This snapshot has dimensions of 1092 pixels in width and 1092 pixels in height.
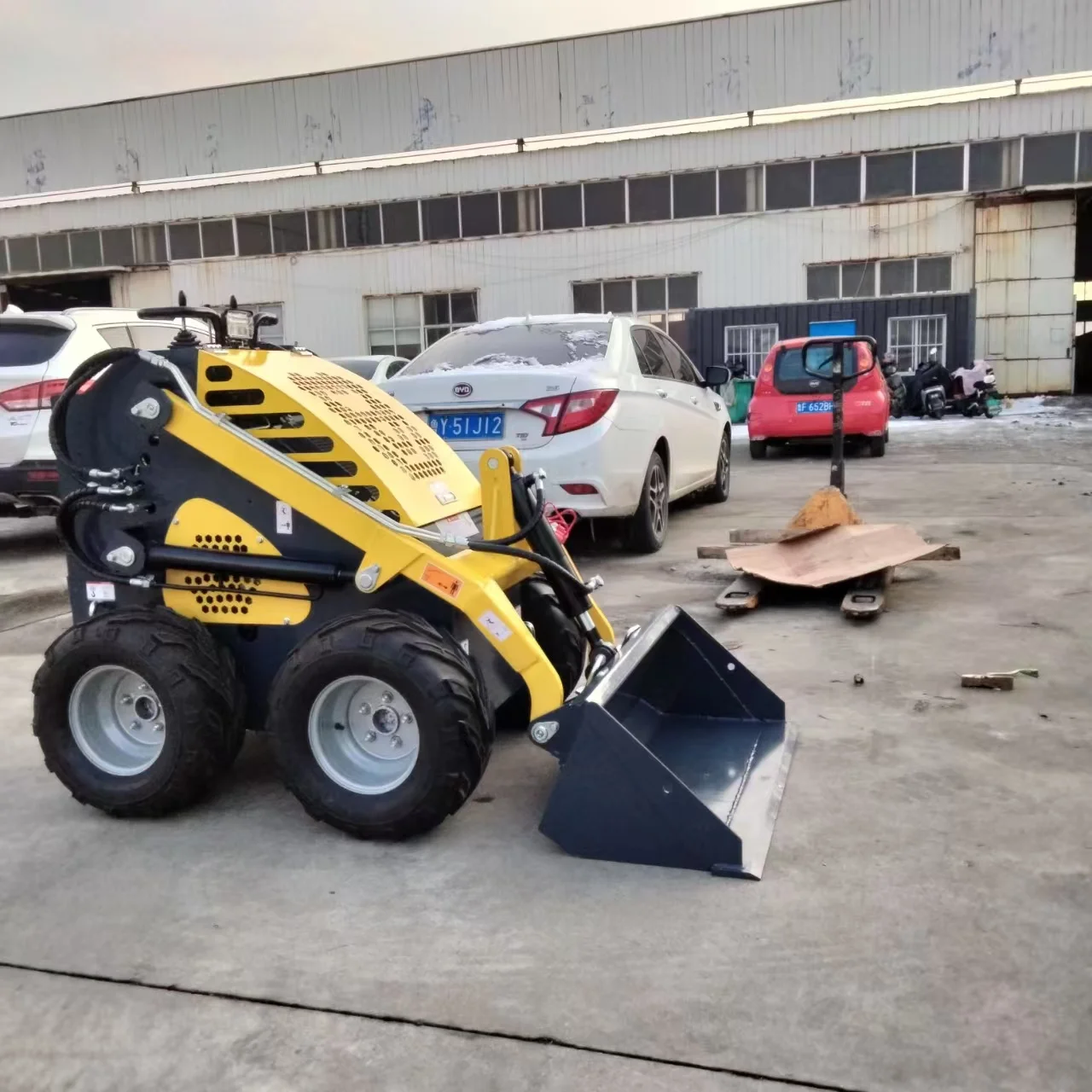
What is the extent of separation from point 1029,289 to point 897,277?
2.86m

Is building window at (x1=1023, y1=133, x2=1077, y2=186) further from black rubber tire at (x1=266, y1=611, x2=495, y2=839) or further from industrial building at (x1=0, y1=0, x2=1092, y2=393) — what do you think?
black rubber tire at (x1=266, y1=611, x2=495, y2=839)

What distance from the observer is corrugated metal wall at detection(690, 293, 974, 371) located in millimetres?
23297

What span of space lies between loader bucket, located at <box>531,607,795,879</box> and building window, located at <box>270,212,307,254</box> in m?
26.4

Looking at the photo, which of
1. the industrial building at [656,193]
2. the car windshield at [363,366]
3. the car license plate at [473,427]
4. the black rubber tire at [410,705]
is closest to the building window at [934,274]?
the industrial building at [656,193]

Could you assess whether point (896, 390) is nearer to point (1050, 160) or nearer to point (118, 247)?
point (1050, 160)

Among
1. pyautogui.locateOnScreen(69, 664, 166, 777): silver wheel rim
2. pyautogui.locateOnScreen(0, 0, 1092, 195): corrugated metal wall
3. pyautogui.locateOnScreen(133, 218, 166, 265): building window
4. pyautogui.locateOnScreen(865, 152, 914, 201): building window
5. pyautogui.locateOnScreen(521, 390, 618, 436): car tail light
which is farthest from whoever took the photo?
pyautogui.locateOnScreen(133, 218, 166, 265): building window

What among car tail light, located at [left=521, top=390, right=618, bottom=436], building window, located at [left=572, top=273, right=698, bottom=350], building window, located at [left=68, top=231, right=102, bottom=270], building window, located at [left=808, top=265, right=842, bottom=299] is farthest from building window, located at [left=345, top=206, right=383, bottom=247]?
car tail light, located at [left=521, top=390, right=618, bottom=436]

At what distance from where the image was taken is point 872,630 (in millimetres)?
4730

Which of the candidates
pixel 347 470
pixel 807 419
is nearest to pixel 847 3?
pixel 807 419

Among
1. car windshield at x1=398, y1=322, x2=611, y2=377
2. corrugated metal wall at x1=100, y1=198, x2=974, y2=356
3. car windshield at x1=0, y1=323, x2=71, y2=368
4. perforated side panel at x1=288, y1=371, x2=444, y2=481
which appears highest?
corrugated metal wall at x1=100, y1=198, x2=974, y2=356

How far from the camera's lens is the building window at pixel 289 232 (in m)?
27.4

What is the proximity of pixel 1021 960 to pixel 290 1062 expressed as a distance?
1.52 meters

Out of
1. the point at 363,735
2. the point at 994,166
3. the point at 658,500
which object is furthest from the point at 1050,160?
the point at 363,735

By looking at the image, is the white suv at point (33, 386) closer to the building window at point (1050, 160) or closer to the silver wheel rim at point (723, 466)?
the silver wheel rim at point (723, 466)
